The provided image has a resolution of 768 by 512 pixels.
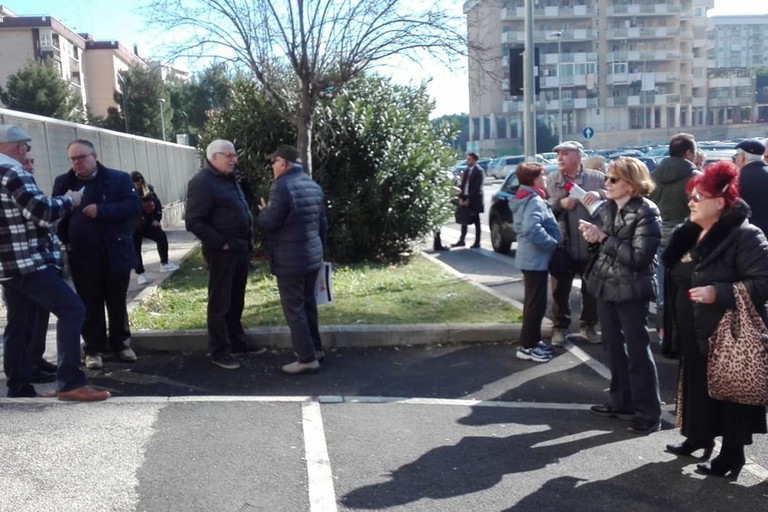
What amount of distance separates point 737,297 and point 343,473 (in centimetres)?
236

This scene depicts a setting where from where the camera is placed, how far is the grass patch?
26.5ft

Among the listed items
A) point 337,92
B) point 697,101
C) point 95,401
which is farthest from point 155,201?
point 697,101

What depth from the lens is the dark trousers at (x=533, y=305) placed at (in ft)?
22.8

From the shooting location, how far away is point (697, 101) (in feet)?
323

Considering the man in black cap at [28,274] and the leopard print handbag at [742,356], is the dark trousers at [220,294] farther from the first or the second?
the leopard print handbag at [742,356]

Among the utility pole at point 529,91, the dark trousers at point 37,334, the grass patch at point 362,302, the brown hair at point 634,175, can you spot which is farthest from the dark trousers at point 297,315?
the utility pole at point 529,91

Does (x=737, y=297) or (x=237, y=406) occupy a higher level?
(x=737, y=297)

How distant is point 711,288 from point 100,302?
5.02 meters

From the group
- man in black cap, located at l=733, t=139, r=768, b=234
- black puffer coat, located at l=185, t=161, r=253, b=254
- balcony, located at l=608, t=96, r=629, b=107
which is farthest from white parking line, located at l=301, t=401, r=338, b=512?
balcony, located at l=608, t=96, r=629, b=107

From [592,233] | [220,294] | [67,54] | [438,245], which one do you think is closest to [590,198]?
[592,233]

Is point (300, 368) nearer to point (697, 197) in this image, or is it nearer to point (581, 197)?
Answer: point (581, 197)

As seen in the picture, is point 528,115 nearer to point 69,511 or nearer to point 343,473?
point 343,473

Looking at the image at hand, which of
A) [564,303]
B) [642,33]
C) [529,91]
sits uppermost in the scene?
[642,33]

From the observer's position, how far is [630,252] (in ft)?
17.0
